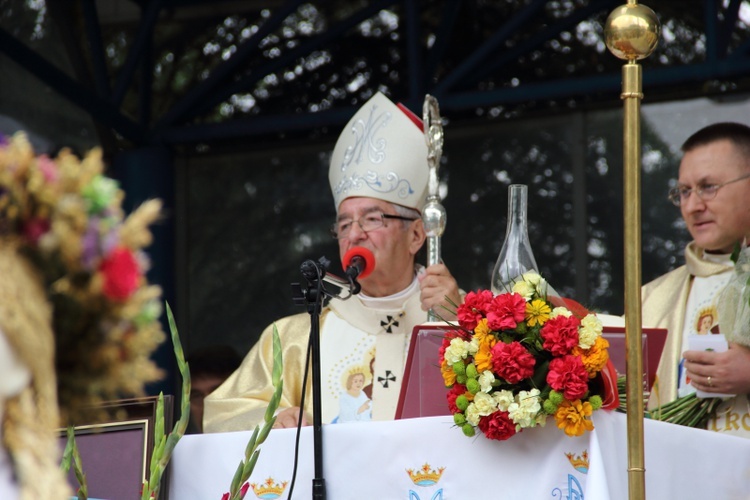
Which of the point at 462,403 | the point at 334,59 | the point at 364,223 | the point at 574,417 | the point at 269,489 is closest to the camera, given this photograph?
the point at 574,417

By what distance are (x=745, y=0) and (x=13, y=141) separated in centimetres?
652

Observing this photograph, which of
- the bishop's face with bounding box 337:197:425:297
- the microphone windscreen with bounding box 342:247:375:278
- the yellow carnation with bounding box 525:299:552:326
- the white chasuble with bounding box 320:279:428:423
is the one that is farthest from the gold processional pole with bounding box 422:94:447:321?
the yellow carnation with bounding box 525:299:552:326

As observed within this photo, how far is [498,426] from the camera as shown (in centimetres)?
318

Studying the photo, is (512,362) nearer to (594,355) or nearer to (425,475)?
(594,355)

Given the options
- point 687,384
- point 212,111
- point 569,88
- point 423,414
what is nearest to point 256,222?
point 212,111

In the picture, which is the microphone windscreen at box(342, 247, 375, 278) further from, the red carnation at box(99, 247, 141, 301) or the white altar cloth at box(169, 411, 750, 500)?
the red carnation at box(99, 247, 141, 301)

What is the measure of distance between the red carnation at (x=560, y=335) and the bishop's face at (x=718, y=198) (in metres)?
1.58

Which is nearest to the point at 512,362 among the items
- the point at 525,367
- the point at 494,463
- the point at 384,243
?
the point at 525,367

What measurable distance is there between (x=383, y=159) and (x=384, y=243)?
365 mm

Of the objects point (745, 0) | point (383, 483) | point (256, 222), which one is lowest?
point (383, 483)

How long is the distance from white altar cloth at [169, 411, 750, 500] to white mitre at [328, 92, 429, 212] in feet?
5.67

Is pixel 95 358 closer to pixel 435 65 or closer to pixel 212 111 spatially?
pixel 435 65

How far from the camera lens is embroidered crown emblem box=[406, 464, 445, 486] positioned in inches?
132

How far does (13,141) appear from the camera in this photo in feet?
4.30
